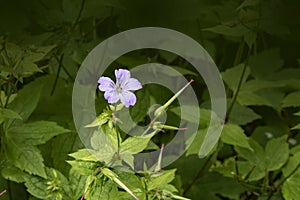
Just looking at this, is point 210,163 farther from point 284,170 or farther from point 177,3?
point 177,3

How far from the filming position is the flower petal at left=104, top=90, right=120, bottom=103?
109 centimetres

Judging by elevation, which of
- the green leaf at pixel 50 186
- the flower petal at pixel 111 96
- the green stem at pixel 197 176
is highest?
the flower petal at pixel 111 96

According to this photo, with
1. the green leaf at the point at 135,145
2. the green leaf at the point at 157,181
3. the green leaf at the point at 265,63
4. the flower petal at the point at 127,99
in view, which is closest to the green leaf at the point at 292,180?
the green leaf at the point at 265,63

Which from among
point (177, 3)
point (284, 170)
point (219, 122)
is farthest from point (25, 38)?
point (284, 170)

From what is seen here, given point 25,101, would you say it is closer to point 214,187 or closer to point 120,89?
point 120,89

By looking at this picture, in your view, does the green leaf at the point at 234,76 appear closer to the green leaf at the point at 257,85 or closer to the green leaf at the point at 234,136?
the green leaf at the point at 257,85

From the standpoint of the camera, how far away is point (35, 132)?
1.45 m

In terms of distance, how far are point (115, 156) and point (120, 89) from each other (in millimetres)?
149

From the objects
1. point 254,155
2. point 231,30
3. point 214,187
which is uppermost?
point 231,30

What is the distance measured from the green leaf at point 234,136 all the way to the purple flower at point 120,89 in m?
0.56

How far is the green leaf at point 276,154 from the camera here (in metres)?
1.70

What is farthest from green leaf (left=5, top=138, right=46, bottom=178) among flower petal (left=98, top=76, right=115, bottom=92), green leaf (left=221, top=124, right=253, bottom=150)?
green leaf (left=221, top=124, right=253, bottom=150)

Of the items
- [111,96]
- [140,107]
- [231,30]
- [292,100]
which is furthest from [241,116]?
[111,96]

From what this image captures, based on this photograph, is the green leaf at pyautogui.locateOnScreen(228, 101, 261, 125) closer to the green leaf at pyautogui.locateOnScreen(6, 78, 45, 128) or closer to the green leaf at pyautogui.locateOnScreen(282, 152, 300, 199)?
the green leaf at pyautogui.locateOnScreen(282, 152, 300, 199)
